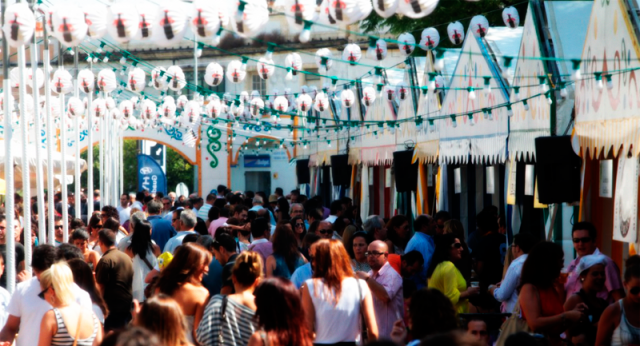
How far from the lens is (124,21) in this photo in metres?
7.91

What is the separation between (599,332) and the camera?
5.57 metres

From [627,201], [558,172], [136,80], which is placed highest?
[136,80]

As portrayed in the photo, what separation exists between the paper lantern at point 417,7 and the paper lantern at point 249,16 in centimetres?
143

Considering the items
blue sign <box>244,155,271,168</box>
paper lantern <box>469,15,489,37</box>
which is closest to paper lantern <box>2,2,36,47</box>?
paper lantern <box>469,15,489,37</box>

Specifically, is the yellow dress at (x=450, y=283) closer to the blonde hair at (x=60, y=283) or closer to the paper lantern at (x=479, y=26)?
the blonde hair at (x=60, y=283)

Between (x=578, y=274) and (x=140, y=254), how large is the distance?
4.37 m

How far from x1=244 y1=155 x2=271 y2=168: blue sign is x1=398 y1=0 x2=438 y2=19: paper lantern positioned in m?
34.2

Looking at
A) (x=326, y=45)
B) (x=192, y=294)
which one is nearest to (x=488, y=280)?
(x=192, y=294)

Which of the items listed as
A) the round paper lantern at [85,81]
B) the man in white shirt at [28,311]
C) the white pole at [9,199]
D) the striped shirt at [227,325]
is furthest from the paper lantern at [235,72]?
the striped shirt at [227,325]

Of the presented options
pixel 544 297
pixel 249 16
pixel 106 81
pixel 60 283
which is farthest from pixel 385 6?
pixel 106 81

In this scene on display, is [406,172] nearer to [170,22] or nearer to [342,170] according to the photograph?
[342,170]

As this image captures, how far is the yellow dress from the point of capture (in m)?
7.55

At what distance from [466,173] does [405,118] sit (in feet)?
5.86

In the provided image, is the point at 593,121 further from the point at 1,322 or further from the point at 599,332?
the point at 1,322
